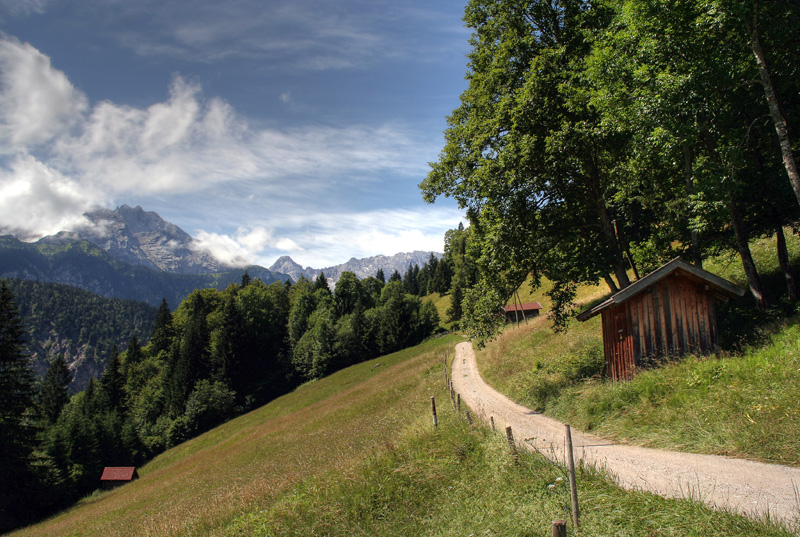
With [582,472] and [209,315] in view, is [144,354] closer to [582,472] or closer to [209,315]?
[209,315]

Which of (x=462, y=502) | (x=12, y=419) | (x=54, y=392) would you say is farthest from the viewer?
(x=54, y=392)

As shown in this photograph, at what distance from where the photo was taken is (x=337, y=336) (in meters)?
71.8

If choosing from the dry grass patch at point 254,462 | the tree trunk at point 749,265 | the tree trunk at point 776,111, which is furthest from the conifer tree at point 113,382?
the tree trunk at point 776,111

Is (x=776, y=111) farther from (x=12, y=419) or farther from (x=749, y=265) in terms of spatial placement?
(x=12, y=419)

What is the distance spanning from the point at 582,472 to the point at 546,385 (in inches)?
362

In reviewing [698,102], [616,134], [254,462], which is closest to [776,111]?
[698,102]

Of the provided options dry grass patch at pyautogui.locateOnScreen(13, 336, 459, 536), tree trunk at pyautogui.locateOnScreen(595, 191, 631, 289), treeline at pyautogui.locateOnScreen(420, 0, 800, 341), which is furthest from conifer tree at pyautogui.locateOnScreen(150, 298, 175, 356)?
tree trunk at pyautogui.locateOnScreen(595, 191, 631, 289)

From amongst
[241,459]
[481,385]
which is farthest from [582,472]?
[241,459]

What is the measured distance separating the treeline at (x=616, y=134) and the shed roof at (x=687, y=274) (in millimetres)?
1327

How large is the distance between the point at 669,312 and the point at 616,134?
6.67 metres

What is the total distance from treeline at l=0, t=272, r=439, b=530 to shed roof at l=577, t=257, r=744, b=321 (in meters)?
44.5

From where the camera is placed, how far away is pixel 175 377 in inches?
2566

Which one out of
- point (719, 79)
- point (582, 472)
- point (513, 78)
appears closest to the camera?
point (582, 472)

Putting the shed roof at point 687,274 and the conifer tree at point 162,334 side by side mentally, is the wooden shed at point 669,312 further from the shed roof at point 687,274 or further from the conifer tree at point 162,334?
the conifer tree at point 162,334
